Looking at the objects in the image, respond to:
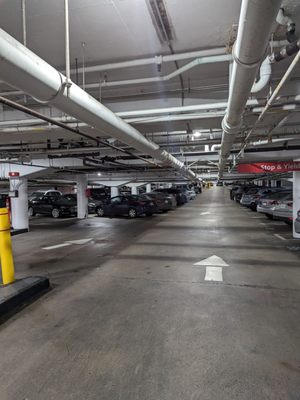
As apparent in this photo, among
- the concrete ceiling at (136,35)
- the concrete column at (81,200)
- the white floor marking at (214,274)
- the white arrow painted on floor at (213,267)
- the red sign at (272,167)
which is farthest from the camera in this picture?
the concrete column at (81,200)

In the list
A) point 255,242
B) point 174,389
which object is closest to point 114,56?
point 174,389

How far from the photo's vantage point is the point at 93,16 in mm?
2861

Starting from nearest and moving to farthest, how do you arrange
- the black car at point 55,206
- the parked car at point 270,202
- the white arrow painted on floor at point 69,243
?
the white arrow painted on floor at point 69,243 → the parked car at point 270,202 → the black car at point 55,206

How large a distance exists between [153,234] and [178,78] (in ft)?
21.6

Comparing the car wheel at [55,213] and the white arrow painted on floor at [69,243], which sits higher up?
the car wheel at [55,213]

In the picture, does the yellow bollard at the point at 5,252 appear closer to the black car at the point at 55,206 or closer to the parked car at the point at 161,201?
the parked car at the point at 161,201

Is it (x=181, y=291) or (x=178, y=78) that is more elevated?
(x=178, y=78)

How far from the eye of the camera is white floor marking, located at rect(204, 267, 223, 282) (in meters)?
5.10

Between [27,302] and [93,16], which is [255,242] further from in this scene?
[93,16]

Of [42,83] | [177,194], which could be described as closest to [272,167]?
[42,83]

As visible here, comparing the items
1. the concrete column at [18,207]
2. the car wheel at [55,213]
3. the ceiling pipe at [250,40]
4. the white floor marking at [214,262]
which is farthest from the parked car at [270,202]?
the car wheel at [55,213]

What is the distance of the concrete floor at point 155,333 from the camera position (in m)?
2.34

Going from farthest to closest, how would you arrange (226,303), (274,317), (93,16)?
(226,303), (274,317), (93,16)

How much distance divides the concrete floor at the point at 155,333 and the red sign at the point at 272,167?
4197mm
